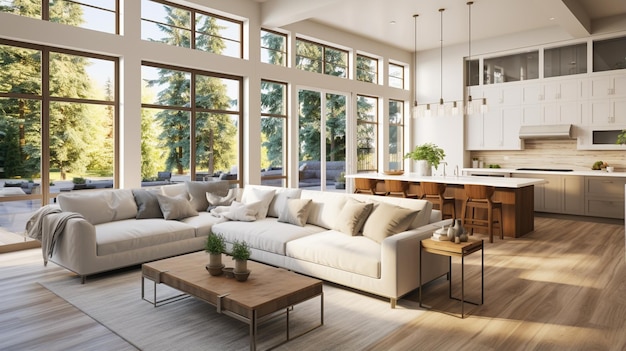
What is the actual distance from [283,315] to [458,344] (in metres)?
1.32

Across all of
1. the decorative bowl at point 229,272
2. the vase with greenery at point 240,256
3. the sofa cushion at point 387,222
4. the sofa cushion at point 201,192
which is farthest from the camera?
the sofa cushion at point 201,192

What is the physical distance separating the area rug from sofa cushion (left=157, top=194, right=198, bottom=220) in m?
1.32

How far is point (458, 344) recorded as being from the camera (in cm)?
299

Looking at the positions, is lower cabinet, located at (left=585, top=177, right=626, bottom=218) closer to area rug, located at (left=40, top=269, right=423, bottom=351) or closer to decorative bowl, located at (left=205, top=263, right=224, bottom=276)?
area rug, located at (left=40, top=269, right=423, bottom=351)

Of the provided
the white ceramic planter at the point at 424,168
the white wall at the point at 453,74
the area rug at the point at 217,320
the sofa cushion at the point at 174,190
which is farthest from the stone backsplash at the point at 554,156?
the sofa cushion at the point at 174,190

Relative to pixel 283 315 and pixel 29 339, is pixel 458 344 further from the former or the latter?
pixel 29 339

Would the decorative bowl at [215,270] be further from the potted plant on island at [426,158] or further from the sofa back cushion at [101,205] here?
the potted plant on island at [426,158]

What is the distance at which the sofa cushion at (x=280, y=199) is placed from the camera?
552 cm

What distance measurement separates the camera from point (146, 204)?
5449 mm

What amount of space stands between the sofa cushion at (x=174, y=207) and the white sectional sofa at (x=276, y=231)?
0.04 ft

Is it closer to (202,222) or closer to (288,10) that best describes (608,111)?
(288,10)

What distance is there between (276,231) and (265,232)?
13cm

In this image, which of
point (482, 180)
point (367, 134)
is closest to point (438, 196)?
A: point (482, 180)

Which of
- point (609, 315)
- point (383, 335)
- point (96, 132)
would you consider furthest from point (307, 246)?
point (96, 132)
